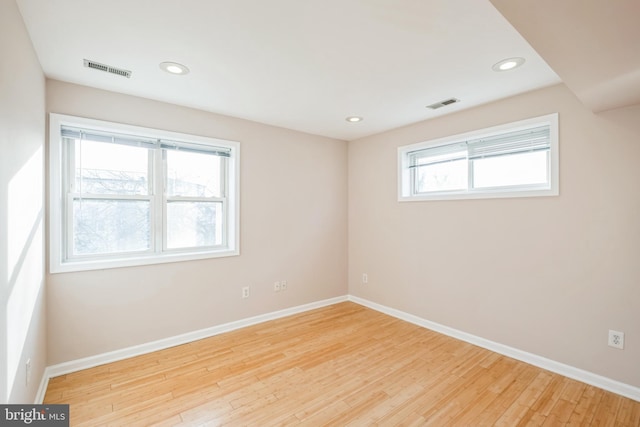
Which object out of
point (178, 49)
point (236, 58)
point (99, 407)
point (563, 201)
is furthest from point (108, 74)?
point (563, 201)

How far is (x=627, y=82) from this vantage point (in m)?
1.81

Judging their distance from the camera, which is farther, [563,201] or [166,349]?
[166,349]

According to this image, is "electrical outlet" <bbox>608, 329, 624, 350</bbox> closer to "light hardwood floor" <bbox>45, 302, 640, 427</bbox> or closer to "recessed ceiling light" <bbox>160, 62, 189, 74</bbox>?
"light hardwood floor" <bbox>45, 302, 640, 427</bbox>

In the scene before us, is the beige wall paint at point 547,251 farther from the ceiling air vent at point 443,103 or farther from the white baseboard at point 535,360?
the ceiling air vent at point 443,103

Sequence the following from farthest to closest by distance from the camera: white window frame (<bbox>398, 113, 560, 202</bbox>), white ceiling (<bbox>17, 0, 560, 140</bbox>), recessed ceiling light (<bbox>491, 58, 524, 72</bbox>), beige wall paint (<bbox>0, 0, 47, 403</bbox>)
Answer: white window frame (<bbox>398, 113, 560, 202</bbox>), recessed ceiling light (<bbox>491, 58, 524, 72</bbox>), white ceiling (<bbox>17, 0, 560, 140</bbox>), beige wall paint (<bbox>0, 0, 47, 403</bbox>)

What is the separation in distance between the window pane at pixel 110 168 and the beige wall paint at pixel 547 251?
116 inches

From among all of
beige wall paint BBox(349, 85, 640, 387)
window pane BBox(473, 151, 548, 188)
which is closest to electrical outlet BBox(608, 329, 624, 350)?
beige wall paint BBox(349, 85, 640, 387)

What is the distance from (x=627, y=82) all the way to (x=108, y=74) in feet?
11.9

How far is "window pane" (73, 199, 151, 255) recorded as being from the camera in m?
2.68

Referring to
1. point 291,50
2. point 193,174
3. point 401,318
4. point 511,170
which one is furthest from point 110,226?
point 511,170

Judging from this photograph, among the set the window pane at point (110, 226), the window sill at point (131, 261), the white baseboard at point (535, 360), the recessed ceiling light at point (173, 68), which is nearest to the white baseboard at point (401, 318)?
the white baseboard at point (535, 360)

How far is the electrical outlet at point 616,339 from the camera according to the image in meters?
2.25

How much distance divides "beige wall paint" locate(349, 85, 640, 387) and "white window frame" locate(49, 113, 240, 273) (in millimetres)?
2089

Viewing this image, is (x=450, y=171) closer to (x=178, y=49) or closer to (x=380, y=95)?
(x=380, y=95)
